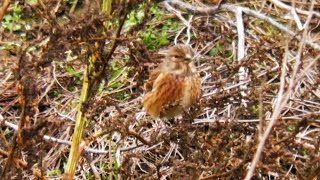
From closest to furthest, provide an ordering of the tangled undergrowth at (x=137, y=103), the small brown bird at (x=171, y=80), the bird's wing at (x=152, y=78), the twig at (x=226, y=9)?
1. the tangled undergrowth at (x=137, y=103)
2. the small brown bird at (x=171, y=80)
3. the bird's wing at (x=152, y=78)
4. the twig at (x=226, y=9)

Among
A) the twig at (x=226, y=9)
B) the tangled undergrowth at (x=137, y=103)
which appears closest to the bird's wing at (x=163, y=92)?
the tangled undergrowth at (x=137, y=103)

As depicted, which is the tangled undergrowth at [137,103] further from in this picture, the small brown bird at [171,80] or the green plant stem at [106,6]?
the small brown bird at [171,80]

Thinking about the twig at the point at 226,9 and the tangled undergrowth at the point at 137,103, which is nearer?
the tangled undergrowth at the point at 137,103

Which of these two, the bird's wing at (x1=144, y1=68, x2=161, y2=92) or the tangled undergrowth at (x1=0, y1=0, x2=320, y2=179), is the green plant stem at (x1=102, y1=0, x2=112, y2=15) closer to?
the tangled undergrowth at (x1=0, y1=0, x2=320, y2=179)

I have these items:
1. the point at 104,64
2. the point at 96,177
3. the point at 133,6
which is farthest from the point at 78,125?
the point at 96,177

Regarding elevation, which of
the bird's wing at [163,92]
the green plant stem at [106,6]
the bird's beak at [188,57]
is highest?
the green plant stem at [106,6]

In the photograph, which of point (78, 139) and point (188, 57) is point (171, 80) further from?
point (78, 139)

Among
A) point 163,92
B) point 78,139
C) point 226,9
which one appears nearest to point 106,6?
point 78,139

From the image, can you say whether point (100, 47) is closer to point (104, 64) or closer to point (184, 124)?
point (104, 64)

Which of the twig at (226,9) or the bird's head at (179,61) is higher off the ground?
the twig at (226,9)
